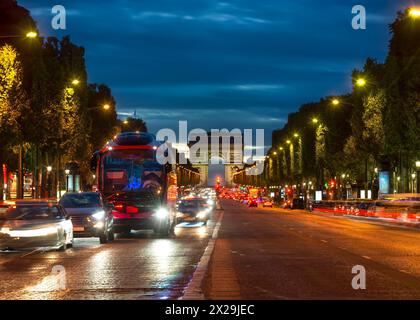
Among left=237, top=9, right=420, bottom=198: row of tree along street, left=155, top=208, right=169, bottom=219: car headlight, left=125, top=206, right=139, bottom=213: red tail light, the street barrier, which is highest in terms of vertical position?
left=237, top=9, right=420, bottom=198: row of tree along street

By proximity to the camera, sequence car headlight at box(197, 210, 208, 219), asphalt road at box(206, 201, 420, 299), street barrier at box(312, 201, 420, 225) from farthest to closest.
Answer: street barrier at box(312, 201, 420, 225) < car headlight at box(197, 210, 208, 219) < asphalt road at box(206, 201, 420, 299)

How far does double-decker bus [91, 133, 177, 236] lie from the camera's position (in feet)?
121

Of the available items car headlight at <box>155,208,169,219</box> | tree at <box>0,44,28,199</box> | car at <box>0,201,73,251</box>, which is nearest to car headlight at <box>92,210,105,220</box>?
car at <box>0,201,73,251</box>

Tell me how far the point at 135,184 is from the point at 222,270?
17.0 meters

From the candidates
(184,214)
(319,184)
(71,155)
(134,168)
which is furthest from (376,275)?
(319,184)

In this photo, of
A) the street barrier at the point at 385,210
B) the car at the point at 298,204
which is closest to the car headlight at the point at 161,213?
the street barrier at the point at 385,210

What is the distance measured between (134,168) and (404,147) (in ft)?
131

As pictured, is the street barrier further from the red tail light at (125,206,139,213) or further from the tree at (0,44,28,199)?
the tree at (0,44,28,199)

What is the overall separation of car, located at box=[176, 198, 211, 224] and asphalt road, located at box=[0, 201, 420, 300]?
788 inches

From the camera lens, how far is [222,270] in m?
20.6

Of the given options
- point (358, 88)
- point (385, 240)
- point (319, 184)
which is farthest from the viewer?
point (319, 184)

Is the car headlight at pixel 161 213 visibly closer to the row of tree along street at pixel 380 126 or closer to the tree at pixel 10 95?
the tree at pixel 10 95
